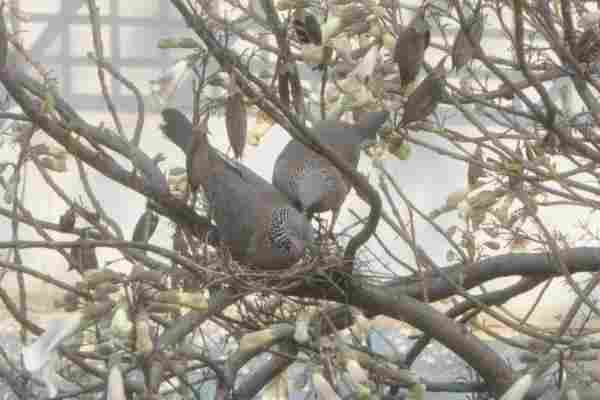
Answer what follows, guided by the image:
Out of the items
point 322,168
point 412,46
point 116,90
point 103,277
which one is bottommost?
point 103,277

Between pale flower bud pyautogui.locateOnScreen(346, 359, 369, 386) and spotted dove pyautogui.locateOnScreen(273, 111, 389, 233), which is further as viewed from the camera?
spotted dove pyautogui.locateOnScreen(273, 111, 389, 233)

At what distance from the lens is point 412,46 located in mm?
985

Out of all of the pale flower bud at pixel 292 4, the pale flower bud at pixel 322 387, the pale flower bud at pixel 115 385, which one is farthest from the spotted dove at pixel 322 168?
the pale flower bud at pixel 115 385

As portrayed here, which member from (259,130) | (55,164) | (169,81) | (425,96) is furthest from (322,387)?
(55,164)

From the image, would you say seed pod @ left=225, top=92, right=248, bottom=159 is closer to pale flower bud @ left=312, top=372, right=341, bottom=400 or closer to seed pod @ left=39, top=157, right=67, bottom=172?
pale flower bud @ left=312, top=372, right=341, bottom=400

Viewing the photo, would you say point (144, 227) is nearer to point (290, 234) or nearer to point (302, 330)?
point (290, 234)

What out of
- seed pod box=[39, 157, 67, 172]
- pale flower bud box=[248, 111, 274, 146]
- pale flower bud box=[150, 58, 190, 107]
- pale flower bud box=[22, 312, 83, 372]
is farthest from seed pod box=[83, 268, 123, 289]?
seed pod box=[39, 157, 67, 172]

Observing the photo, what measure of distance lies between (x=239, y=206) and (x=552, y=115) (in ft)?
1.15

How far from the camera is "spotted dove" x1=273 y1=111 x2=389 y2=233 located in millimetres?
1246

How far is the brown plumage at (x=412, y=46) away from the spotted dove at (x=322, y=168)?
0.80 ft

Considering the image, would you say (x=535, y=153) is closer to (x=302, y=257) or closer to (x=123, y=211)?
(x=302, y=257)

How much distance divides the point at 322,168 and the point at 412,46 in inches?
11.6

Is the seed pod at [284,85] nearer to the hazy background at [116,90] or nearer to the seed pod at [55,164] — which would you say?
the seed pod at [55,164]

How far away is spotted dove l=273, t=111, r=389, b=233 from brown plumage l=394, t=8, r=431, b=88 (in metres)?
0.24
